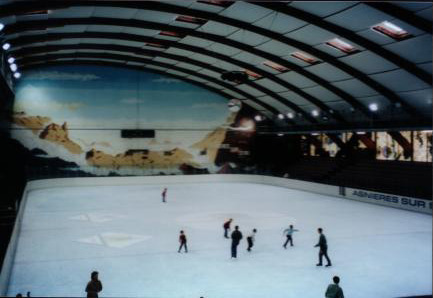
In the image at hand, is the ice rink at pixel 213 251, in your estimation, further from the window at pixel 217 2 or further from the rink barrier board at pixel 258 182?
the window at pixel 217 2

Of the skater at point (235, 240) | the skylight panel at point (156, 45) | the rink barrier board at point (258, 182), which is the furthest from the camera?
the skylight panel at point (156, 45)

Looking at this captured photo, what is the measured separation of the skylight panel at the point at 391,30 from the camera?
1900cm

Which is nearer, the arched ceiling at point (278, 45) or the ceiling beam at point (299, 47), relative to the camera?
the arched ceiling at point (278, 45)

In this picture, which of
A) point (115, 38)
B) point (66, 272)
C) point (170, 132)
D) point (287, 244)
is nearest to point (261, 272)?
point (287, 244)

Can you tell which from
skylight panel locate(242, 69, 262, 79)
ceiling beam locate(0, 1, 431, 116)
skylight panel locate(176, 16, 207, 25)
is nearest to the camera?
ceiling beam locate(0, 1, 431, 116)

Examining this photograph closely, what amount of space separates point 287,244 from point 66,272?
8530 mm

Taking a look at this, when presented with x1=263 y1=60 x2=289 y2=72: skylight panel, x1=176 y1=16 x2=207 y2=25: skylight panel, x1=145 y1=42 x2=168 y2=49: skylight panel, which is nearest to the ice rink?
x1=263 y1=60 x2=289 y2=72: skylight panel

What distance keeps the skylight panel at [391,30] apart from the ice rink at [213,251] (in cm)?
957

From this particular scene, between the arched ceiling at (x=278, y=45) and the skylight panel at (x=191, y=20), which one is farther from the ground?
the skylight panel at (x=191, y=20)

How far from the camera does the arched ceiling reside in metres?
19.4

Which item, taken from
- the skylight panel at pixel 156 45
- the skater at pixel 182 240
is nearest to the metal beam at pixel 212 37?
the skylight panel at pixel 156 45

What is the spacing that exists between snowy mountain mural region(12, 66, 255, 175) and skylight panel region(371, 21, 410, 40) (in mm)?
25318

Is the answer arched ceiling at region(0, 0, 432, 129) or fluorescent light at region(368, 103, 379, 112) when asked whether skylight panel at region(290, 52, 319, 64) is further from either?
fluorescent light at region(368, 103, 379, 112)

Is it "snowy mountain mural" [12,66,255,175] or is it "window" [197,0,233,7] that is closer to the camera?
"window" [197,0,233,7]
